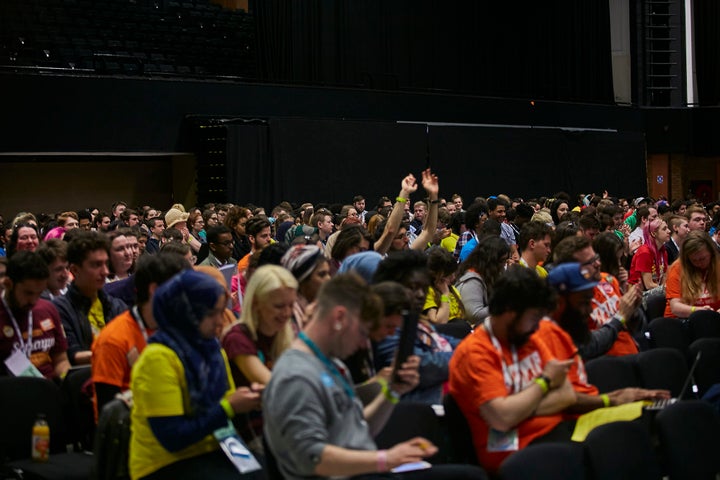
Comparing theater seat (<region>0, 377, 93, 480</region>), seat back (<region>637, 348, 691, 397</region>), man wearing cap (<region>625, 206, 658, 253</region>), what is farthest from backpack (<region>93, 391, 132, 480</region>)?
man wearing cap (<region>625, 206, 658, 253</region>)

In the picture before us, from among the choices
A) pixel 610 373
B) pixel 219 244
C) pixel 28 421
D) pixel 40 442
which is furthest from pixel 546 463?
pixel 219 244

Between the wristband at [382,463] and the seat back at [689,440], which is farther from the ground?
the wristband at [382,463]

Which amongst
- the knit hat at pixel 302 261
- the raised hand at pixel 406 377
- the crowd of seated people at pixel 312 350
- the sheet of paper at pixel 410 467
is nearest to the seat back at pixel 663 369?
the crowd of seated people at pixel 312 350

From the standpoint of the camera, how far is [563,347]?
448 cm

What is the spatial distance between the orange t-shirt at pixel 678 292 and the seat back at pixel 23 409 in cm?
446

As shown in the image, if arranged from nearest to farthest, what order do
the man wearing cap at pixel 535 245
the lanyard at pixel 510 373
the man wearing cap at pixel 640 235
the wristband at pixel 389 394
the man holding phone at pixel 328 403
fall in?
the man holding phone at pixel 328 403
the wristband at pixel 389 394
the lanyard at pixel 510 373
the man wearing cap at pixel 535 245
the man wearing cap at pixel 640 235

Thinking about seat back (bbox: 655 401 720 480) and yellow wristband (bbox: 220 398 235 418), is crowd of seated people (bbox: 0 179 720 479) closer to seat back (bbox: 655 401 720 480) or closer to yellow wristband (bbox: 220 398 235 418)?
yellow wristband (bbox: 220 398 235 418)

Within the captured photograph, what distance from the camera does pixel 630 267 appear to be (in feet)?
32.2

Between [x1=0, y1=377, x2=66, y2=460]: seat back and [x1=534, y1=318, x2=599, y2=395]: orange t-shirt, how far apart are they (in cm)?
233

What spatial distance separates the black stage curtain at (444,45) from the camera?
21.6 meters

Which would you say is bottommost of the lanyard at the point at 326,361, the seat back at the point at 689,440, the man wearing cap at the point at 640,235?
the seat back at the point at 689,440

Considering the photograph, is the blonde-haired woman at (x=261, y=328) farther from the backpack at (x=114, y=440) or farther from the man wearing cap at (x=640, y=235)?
the man wearing cap at (x=640, y=235)

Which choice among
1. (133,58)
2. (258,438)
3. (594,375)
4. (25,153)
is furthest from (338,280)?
(133,58)

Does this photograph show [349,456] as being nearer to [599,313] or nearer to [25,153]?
[599,313]
